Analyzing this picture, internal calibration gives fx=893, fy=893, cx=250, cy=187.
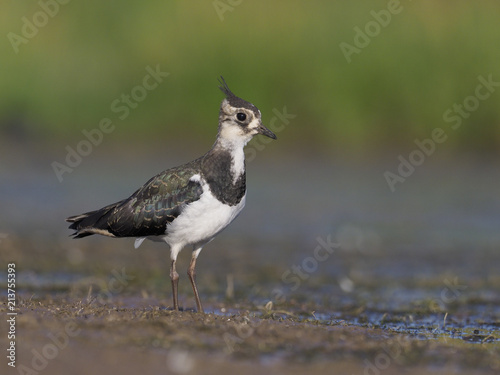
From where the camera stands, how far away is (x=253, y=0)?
21.0 m

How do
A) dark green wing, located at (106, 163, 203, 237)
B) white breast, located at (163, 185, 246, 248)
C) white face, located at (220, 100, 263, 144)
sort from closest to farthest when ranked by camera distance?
white breast, located at (163, 185, 246, 248)
dark green wing, located at (106, 163, 203, 237)
white face, located at (220, 100, 263, 144)

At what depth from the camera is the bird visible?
842 centimetres

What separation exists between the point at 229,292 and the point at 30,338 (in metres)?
4.23
